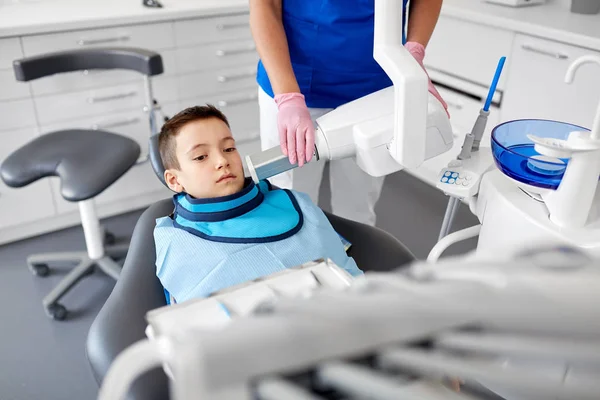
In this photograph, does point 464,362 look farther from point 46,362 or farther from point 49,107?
point 49,107

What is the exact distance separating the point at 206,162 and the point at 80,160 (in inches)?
29.3

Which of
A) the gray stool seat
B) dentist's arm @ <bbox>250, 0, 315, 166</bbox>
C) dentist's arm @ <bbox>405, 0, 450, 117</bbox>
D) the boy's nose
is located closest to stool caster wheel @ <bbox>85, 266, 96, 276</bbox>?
the gray stool seat

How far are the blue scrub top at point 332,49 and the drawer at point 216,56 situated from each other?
1055mm

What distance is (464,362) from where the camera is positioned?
0.80 ft

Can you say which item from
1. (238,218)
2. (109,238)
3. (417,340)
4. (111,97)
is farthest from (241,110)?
(417,340)

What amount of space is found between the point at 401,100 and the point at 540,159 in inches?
15.3

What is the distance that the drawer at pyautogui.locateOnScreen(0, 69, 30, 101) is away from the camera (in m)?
2.07

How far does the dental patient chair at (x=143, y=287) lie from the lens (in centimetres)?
94

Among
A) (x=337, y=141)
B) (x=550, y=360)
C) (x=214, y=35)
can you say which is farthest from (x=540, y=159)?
(x=214, y=35)

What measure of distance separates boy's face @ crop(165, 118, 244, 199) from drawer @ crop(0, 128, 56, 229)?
1189mm

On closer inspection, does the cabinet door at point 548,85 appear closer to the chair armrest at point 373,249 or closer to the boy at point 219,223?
the chair armrest at point 373,249

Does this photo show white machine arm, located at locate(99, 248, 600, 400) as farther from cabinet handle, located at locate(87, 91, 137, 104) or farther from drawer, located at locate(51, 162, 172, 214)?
drawer, located at locate(51, 162, 172, 214)

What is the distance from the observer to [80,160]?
1818 mm

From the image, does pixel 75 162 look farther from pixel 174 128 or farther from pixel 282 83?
pixel 282 83
